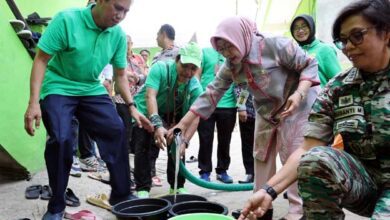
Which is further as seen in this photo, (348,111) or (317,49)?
(317,49)

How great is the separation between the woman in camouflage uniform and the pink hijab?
807 mm

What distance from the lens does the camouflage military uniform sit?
148 cm

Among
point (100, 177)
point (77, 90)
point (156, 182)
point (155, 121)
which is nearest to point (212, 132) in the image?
point (156, 182)

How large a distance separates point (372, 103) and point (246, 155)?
2.72 m

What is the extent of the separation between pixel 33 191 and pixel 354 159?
A: 2417 millimetres

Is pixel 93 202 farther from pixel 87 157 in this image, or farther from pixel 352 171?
pixel 352 171

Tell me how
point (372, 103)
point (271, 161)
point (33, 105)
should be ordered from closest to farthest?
point (372, 103) → point (33, 105) → point (271, 161)

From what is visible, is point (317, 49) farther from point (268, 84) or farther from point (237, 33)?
point (237, 33)

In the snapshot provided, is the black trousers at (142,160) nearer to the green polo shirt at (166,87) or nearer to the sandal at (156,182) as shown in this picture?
the green polo shirt at (166,87)

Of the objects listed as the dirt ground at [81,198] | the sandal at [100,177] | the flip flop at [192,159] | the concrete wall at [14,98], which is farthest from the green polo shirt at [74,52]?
the flip flop at [192,159]

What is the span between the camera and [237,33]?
2.35 meters

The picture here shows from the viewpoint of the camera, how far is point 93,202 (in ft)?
10.2

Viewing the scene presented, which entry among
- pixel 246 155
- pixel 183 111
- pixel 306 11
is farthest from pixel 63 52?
pixel 306 11

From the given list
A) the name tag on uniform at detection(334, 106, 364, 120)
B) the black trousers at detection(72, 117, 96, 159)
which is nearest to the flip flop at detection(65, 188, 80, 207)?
the black trousers at detection(72, 117, 96, 159)
